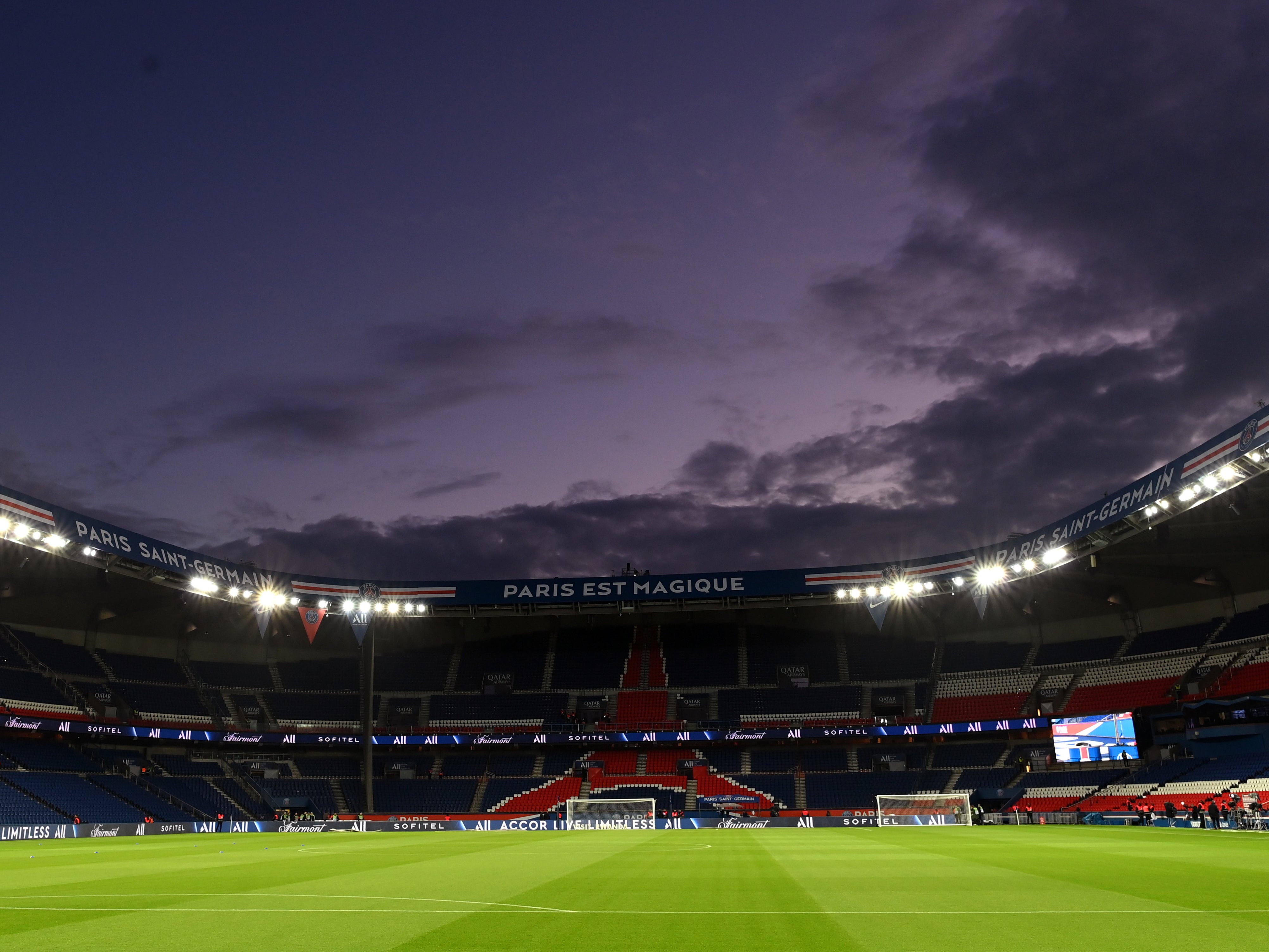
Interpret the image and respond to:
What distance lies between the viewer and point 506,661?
230ft

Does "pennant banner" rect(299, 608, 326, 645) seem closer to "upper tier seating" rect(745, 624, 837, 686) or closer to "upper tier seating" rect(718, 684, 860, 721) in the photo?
"upper tier seating" rect(718, 684, 860, 721)

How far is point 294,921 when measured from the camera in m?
11.0

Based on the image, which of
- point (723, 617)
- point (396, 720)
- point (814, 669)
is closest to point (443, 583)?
point (396, 720)

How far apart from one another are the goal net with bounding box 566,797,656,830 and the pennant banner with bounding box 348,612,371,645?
51.0ft

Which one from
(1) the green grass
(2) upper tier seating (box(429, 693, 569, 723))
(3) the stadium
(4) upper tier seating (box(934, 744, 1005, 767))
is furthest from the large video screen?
(2) upper tier seating (box(429, 693, 569, 723))

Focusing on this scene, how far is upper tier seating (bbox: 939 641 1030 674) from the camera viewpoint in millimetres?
62625

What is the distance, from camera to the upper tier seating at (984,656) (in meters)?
62.6

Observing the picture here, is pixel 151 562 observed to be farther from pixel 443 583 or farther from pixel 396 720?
pixel 396 720

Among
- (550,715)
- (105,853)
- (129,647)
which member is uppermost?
(129,647)

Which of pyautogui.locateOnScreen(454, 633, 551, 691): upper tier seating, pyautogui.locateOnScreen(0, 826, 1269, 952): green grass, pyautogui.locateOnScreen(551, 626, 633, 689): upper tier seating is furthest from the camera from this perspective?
pyautogui.locateOnScreen(454, 633, 551, 691): upper tier seating

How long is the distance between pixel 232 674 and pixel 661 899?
2392 inches

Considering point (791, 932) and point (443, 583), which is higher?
point (443, 583)

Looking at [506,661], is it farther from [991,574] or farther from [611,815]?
[991,574]

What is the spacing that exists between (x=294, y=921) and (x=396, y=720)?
5718cm
